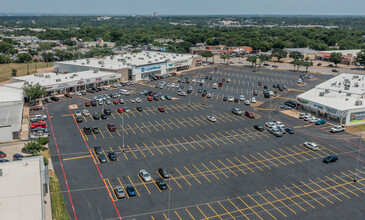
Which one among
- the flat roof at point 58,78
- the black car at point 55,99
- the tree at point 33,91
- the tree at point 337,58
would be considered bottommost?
the black car at point 55,99

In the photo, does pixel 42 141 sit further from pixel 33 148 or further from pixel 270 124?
pixel 270 124

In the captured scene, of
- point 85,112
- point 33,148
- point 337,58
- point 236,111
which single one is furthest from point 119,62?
point 337,58

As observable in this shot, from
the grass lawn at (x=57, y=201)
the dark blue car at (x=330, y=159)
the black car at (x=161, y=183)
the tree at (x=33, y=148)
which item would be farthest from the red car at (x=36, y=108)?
the dark blue car at (x=330, y=159)

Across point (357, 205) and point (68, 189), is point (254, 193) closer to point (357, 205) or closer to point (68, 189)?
point (357, 205)

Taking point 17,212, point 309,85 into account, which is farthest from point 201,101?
point 17,212

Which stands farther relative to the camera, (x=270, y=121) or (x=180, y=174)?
(x=270, y=121)

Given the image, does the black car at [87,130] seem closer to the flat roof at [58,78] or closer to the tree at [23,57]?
the flat roof at [58,78]
